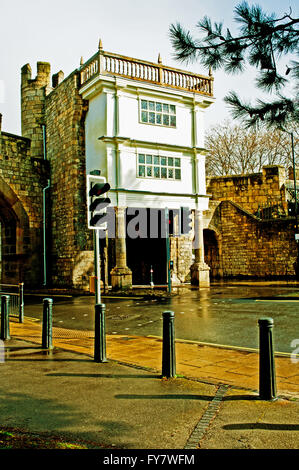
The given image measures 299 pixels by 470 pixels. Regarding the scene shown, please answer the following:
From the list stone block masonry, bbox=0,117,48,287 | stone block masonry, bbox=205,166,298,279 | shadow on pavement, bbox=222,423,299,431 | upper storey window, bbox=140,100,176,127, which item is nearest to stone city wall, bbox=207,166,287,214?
stone block masonry, bbox=205,166,298,279

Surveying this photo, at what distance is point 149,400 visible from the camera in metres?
4.84

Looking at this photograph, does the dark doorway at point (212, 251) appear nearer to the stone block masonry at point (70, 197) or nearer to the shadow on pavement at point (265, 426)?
the stone block masonry at point (70, 197)

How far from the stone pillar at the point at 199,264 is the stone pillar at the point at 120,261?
13.3 ft

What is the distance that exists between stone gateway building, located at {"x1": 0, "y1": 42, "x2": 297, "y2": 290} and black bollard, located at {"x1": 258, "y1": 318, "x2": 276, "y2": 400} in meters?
16.0

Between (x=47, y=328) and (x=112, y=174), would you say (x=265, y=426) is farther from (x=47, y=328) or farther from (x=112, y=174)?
(x=112, y=174)

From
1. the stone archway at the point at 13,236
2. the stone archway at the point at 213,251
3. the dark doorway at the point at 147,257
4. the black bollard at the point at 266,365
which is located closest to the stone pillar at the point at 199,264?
the dark doorway at the point at 147,257

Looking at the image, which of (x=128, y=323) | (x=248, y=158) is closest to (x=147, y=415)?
(x=128, y=323)

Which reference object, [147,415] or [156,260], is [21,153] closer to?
[156,260]

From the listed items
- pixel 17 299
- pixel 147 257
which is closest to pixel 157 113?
pixel 147 257

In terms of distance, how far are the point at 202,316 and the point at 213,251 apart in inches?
734

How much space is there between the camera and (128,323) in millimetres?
11297

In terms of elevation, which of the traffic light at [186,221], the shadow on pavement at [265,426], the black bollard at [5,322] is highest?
the traffic light at [186,221]

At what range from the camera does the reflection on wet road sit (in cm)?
905

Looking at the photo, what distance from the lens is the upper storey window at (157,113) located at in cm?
2236
